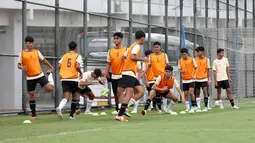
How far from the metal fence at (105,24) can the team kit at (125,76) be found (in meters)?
1.95

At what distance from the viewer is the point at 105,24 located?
24.6 m

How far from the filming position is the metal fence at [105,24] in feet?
68.7

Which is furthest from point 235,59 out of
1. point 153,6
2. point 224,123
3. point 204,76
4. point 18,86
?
point 224,123

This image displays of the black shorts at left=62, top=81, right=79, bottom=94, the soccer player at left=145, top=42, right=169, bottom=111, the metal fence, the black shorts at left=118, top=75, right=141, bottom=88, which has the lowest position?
the black shorts at left=62, top=81, right=79, bottom=94

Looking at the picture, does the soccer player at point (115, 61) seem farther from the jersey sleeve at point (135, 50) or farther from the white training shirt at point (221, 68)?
the white training shirt at point (221, 68)

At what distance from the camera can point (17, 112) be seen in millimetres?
19594

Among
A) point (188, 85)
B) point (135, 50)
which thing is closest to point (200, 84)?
point (188, 85)

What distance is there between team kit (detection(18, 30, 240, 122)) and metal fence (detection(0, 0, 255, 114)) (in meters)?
1.95

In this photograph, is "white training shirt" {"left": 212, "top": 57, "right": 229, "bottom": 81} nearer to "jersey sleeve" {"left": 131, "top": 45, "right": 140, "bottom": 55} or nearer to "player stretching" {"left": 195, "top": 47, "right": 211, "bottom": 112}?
"player stretching" {"left": 195, "top": 47, "right": 211, "bottom": 112}

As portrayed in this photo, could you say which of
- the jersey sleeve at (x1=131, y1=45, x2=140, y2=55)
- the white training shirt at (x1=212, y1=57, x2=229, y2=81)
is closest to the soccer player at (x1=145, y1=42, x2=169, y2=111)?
the white training shirt at (x1=212, y1=57, x2=229, y2=81)

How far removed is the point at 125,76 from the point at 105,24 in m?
9.29

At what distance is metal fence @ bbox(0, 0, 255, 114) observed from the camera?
20938mm

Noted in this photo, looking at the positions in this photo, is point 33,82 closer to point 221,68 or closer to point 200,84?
point 200,84

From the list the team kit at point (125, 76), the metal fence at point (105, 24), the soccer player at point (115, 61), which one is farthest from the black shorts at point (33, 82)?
the metal fence at point (105, 24)
